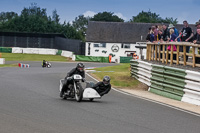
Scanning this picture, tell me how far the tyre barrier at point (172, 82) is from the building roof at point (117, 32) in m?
57.9

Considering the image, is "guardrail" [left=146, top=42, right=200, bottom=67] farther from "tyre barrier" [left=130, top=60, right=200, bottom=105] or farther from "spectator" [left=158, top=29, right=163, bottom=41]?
"tyre barrier" [left=130, top=60, right=200, bottom=105]

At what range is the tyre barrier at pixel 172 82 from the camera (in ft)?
50.7

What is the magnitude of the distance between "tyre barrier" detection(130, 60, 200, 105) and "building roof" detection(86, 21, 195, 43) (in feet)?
190

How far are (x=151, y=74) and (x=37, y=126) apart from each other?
38.5ft

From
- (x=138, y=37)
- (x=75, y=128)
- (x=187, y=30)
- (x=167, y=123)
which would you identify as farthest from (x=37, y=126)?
(x=138, y=37)

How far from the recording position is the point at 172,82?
1747 centimetres

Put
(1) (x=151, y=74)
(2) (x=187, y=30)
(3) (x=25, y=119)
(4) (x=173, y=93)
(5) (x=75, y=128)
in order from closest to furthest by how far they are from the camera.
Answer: (5) (x=75, y=128) → (3) (x=25, y=119) → (4) (x=173, y=93) → (2) (x=187, y=30) → (1) (x=151, y=74)

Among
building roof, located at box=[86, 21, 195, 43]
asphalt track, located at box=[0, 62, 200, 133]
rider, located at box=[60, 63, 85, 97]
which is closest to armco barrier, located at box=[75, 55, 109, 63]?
building roof, located at box=[86, 21, 195, 43]

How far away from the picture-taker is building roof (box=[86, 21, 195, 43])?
80188 millimetres

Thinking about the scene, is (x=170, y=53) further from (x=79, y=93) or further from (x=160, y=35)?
(x=79, y=93)

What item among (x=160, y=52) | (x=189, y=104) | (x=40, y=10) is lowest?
(x=189, y=104)

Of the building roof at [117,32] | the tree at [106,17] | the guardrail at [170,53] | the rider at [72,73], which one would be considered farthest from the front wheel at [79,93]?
the tree at [106,17]

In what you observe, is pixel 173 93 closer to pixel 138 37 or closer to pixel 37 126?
pixel 37 126

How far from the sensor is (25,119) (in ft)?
32.8
